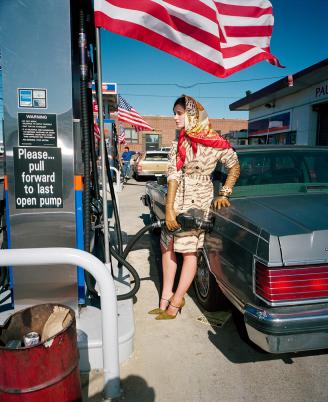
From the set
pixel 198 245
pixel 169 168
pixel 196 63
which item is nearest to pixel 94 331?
pixel 198 245

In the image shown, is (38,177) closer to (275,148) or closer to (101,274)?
(101,274)

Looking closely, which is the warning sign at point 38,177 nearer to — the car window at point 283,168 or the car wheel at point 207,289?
the car wheel at point 207,289

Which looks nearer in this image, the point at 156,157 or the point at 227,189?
the point at 227,189

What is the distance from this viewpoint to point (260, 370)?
8.04 feet

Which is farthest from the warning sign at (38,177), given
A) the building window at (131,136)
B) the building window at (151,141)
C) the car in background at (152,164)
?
the building window at (151,141)

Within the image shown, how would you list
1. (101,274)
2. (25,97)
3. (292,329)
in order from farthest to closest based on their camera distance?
(25,97), (292,329), (101,274)

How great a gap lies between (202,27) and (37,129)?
4.97 feet

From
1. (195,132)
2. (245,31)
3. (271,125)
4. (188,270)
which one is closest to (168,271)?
(188,270)

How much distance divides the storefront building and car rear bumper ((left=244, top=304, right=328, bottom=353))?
10.2 meters

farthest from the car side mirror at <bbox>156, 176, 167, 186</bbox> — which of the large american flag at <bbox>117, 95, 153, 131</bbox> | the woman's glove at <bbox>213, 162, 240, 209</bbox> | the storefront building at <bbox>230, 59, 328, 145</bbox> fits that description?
the large american flag at <bbox>117, 95, 153, 131</bbox>

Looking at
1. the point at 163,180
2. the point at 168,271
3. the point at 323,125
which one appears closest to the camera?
the point at 168,271

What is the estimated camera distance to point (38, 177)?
251 cm

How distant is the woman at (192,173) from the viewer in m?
2.92

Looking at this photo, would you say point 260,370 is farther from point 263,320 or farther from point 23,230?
point 23,230
